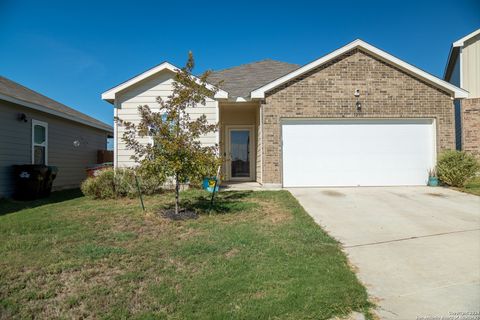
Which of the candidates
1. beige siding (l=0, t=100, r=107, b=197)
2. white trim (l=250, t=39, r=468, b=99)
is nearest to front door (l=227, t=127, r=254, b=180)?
white trim (l=250, t=39, r=468, b=99)

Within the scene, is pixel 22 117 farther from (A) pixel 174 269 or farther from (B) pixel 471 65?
(B) pixel 471 65

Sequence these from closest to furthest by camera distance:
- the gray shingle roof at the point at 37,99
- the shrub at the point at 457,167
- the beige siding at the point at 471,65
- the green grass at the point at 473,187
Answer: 1. the green grass at the point at 473,187
2. the shrub at the point at 457,167
3. the gray shingle roof at the point at 37,99
4. the beige siding at the point at 471,65

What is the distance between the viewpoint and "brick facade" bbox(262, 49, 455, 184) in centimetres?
1045

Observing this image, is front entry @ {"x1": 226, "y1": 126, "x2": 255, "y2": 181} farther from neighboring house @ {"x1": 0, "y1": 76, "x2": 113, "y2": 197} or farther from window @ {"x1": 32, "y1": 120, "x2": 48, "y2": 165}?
window @ {"x1": 32, "y1": 120, "x2": 48, "y2": 165}

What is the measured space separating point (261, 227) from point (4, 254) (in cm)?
388

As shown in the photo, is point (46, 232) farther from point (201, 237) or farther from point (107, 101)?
point (107, 101)

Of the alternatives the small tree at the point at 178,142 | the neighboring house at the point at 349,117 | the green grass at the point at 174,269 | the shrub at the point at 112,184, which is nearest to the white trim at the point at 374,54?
the neighboring house at the point at 349,117

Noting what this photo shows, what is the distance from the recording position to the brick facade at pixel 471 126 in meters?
12.6

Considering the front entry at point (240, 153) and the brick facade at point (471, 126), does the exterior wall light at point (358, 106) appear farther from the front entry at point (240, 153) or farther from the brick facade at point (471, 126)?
the brick facade at point (471, 126)

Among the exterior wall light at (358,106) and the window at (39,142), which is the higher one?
the exterior wall light at (358,106)

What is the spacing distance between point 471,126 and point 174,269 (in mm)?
14074

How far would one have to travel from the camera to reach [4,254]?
13.7ft

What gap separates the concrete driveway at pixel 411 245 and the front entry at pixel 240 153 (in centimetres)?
426

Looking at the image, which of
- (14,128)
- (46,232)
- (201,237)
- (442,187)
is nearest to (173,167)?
(201,237)
